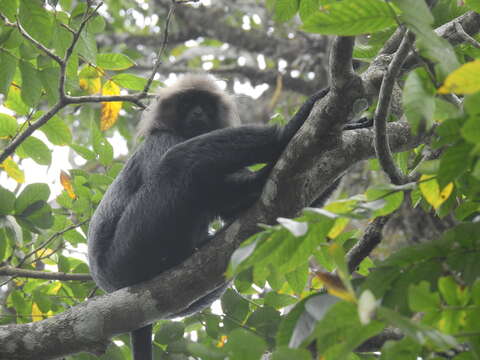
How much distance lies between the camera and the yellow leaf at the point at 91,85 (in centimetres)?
473

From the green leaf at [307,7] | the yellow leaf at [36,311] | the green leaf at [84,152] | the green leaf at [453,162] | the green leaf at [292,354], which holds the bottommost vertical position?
the green leaf at [292,354]

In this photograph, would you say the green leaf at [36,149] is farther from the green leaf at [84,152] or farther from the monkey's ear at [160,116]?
the monkey's ear at [160,116]

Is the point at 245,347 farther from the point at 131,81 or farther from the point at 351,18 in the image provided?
the point at 131,81

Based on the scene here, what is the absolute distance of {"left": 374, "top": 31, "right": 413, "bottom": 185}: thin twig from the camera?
2.17m

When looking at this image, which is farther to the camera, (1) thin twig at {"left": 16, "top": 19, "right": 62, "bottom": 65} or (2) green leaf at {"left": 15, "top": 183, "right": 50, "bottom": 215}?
(2) green leaf at {"left": 15, "top": 183, "right": 50, "bottom": 215}

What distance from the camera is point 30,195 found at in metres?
3.88

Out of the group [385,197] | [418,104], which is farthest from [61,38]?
[418,104]

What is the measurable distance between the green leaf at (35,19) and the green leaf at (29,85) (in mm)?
367

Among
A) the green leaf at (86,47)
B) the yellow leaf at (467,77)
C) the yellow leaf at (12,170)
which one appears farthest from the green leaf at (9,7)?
the yellow leaf at (467,77)

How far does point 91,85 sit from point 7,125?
83cm

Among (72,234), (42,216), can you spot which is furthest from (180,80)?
(42,216)

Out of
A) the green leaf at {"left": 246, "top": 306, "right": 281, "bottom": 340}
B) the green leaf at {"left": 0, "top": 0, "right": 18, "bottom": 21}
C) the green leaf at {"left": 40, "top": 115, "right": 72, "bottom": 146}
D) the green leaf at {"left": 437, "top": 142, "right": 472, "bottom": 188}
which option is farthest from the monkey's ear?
the green leaf at {"left": 437, "top": 142, "right": 472, "bottom": 188}

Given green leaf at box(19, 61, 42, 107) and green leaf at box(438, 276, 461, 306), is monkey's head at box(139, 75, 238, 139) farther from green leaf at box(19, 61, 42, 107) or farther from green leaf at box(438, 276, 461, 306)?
green leaf at box(438, 276, 461, 306)

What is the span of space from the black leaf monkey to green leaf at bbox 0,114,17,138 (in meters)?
0.76
